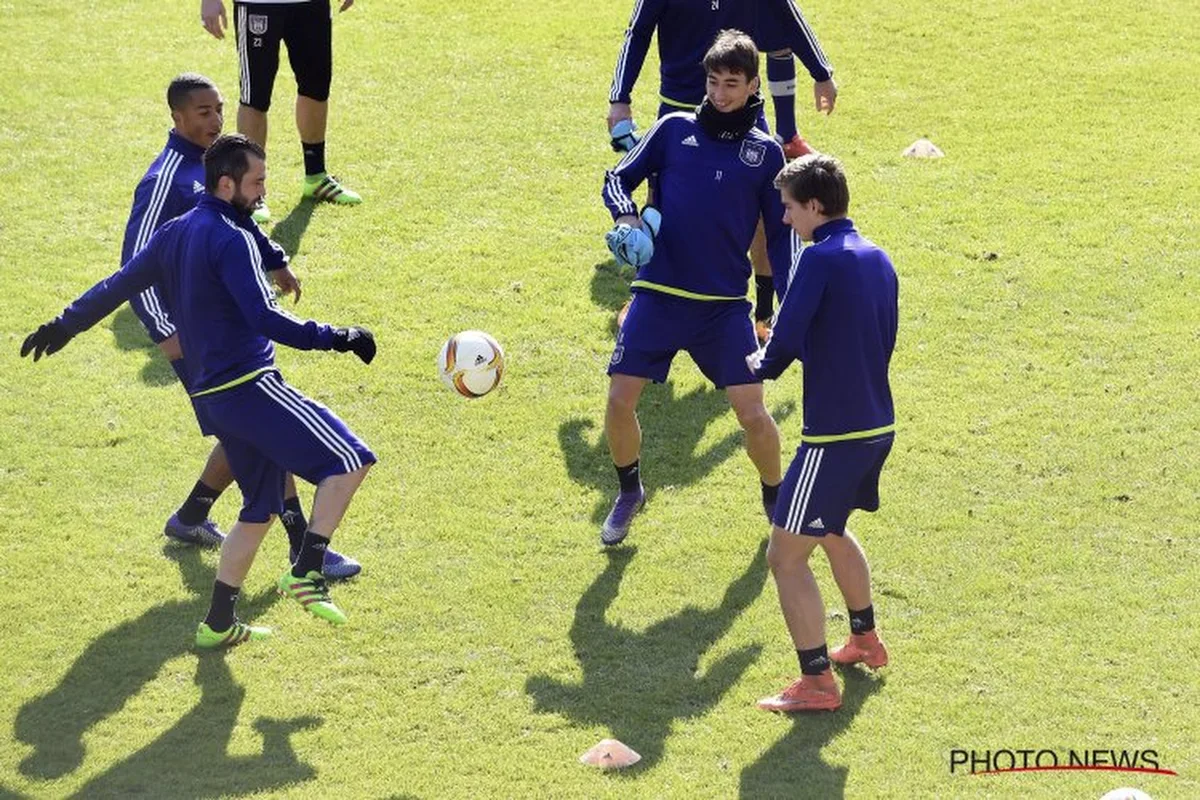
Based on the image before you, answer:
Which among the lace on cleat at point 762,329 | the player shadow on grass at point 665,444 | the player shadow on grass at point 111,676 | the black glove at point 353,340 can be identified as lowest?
the player shadow on grass at point 111,676

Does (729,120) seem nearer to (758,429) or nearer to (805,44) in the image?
(758,429)

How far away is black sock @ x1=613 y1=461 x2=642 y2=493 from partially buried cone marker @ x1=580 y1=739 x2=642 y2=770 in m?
2.17

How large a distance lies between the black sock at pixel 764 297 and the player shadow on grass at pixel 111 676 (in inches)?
162

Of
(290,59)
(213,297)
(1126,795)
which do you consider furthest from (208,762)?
(290,59)

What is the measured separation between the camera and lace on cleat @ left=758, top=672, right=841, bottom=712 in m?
7.91

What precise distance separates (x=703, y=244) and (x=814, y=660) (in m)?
2.37

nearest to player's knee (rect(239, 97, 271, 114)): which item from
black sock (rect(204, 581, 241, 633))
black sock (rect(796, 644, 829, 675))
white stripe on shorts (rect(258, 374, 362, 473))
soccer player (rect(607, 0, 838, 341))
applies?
soccer player (rect(607, 0, 838, 341))

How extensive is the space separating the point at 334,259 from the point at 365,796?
226 inches

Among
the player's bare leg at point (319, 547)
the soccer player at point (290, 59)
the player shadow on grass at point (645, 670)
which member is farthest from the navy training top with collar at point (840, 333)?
the soccer player at point (290, 59)

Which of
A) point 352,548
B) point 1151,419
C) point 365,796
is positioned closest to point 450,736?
point 365,796

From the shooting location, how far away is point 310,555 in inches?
327

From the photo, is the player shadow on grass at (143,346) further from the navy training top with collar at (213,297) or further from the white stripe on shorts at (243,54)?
the navy training top with collar at (213,297)

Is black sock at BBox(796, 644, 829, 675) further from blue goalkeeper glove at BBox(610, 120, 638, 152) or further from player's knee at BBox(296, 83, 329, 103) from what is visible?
player's knee at BBox(296, 83, 329, 103)

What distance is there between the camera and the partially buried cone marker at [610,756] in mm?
7559
